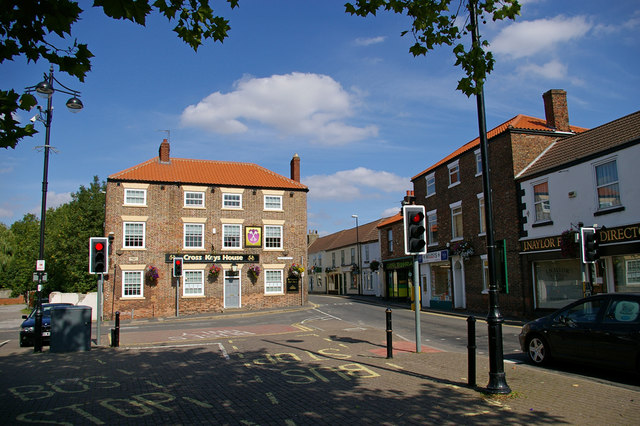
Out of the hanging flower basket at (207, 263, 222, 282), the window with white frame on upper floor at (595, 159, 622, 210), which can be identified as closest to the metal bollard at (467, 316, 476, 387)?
the window with white frame on upper floor at (595, 159, 622, 210)

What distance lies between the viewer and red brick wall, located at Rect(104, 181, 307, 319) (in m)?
29.9

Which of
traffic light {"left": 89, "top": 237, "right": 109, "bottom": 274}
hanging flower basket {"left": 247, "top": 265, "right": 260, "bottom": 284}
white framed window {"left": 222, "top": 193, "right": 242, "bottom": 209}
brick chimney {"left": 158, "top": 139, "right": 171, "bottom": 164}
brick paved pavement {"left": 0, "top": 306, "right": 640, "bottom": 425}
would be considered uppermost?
brick chimney {"left": 158, "top": 139, "right": 171, "bottom": 164}

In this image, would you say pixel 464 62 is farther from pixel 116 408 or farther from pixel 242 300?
pixel 242 300

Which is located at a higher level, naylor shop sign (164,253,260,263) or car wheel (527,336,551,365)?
naylor shop sign (164,253,260,263)

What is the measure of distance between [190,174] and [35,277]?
17.3 m

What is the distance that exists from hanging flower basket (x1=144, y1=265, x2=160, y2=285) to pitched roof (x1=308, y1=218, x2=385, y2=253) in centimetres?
2134

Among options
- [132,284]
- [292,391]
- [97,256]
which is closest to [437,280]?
[132,284]

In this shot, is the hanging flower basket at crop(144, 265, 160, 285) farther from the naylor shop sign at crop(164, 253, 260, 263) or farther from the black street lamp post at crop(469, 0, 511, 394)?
the black street lamp post at crop(469, 0, 511, 394)

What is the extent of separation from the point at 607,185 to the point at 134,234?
2659 centimetres

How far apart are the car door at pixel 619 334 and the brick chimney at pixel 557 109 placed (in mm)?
17217

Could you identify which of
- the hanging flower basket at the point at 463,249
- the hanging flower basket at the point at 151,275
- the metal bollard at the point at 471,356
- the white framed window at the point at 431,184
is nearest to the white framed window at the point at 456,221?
the hanging flower basket at the point at 463,249

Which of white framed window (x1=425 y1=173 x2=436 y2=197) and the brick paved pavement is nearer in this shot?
the brick paved pavement

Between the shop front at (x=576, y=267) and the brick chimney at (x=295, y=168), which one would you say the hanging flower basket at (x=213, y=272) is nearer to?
the brick chimney at (x=295, y=168)

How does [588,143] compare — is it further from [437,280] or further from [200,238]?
[200,238]
